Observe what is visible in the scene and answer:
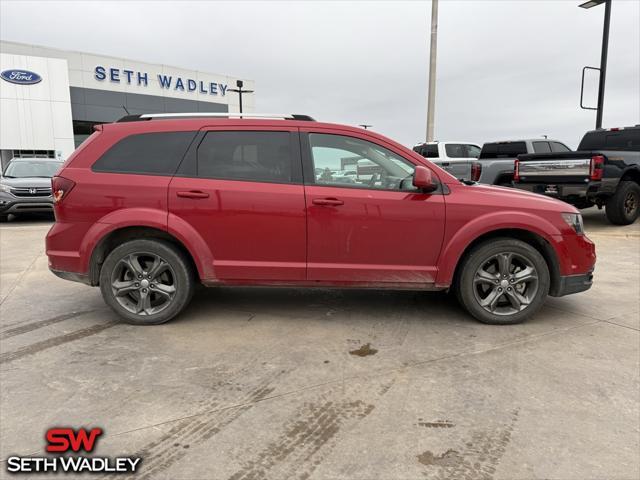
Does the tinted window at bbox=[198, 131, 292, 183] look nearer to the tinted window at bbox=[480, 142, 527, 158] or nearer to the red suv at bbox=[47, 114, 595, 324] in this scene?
the red suv at bbox=[47, 114, 595, 324]

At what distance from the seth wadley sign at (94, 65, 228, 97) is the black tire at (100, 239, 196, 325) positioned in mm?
38509

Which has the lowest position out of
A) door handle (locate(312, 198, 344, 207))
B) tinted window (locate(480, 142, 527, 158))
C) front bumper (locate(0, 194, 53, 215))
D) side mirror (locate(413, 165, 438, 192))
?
front bumper (locate(0, 194, 53, 215))

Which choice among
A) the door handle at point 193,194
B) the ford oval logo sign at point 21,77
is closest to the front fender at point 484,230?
the door handle at point 193,194

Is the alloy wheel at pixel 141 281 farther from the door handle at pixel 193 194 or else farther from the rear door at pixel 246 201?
the door handle at pixel 193 194

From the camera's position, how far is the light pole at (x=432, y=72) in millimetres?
14961

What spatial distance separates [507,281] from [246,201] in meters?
2.41

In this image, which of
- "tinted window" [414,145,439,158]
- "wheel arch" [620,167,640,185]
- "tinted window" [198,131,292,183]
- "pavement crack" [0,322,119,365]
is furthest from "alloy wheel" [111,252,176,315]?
"tinted window" [414,145,439,158]

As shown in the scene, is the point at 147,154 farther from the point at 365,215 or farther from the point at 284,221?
the point at 365,215

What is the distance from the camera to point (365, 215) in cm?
385

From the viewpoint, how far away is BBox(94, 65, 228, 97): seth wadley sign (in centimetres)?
3681

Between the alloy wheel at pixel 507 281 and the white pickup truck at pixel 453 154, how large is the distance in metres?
9.48

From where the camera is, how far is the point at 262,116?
4.12 meters

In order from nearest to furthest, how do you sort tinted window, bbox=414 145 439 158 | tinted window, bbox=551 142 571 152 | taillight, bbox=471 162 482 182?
taillight, bbox=471 162 482 182
tinted window, bbox=551 142 571 152
tinted window, bbox=414 145 439 158

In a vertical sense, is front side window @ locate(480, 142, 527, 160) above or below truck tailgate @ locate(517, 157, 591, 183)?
above
